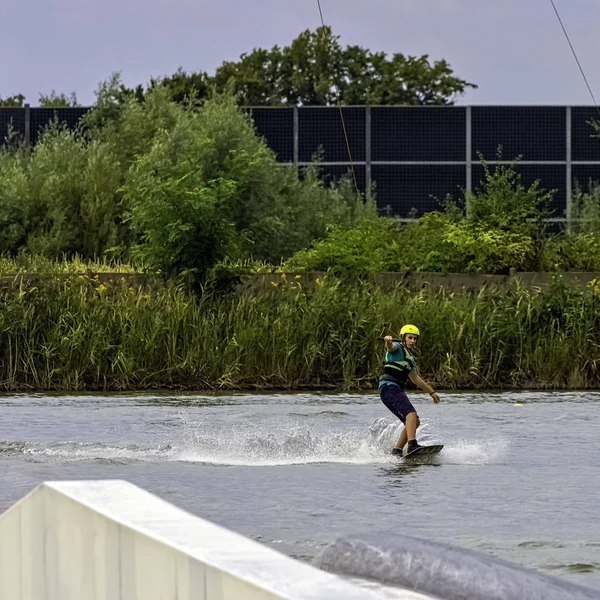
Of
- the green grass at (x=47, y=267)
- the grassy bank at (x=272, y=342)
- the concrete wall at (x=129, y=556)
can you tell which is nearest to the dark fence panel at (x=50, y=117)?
the green grass at (x=47, y=267)

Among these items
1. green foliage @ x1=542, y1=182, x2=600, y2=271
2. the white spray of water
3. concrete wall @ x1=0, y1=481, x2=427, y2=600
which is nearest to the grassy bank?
green foliage @ x1=542, y1=182, x2=600, y2=271

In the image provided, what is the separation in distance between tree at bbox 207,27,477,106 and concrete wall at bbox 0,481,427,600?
6485 cm

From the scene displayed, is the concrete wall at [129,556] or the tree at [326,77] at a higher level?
the tree at [326,77]

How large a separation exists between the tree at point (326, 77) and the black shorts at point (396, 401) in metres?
54.3

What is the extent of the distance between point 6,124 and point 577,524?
121ft

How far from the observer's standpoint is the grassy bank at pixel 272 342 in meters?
22.0

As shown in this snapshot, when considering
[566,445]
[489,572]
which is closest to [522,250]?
[566,445]

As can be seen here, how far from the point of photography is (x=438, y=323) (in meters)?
22.8

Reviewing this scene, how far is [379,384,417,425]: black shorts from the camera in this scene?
47.6ft

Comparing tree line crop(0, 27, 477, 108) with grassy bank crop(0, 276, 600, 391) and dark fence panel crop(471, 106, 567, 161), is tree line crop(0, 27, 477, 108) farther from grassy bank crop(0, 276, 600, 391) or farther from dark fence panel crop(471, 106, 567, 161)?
grassy bank crop(0, 276, 600, 391)

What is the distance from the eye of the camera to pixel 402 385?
14.9 m

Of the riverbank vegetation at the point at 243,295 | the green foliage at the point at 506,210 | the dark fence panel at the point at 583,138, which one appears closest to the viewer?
the riverbank vegetation at the point at 243,295

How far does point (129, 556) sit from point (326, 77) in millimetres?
66153

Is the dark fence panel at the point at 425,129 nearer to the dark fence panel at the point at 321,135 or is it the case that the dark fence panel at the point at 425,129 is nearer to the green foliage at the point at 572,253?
the dark fence panel at the point at 321,135
